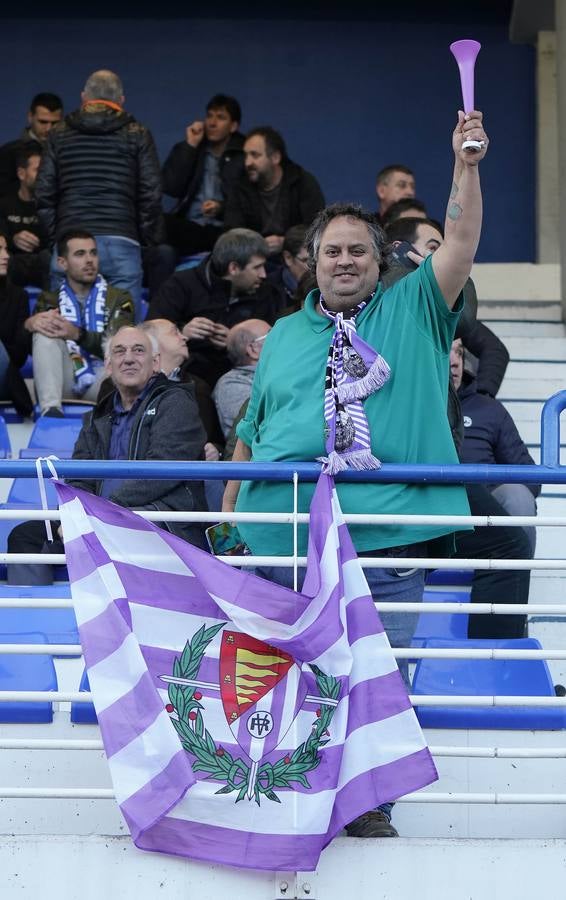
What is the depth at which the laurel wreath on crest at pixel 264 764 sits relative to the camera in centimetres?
354

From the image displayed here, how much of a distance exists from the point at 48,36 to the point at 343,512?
26.6 feet

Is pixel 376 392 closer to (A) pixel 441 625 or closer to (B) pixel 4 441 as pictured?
(A) pixel 441 625

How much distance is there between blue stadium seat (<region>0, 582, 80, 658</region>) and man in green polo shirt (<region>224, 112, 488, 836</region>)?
1.15 metres

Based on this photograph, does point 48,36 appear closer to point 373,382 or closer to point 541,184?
point 541,184

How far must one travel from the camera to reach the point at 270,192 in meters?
8.75

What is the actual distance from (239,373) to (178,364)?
10.2 inches

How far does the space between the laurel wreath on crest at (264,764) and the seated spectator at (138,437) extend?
1685 millimetres

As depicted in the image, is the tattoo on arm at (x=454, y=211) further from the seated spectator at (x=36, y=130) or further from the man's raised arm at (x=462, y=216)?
the seated spectator at (x=36, y=130)

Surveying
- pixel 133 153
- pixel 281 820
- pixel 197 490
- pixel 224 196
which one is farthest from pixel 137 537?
pixel 224 196

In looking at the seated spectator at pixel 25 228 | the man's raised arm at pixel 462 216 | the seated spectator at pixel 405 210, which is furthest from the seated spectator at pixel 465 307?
the seated spectator at pixel 25 228

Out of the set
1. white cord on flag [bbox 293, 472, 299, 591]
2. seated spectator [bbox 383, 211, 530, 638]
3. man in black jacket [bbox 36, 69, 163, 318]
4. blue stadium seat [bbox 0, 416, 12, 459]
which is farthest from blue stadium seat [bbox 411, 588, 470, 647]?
man in black jacket [bbox 36, 69, 163, 318]

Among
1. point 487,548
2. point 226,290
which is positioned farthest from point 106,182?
point 487,548

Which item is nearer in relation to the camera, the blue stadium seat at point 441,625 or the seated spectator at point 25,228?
the blue stadium seat at point 441,625

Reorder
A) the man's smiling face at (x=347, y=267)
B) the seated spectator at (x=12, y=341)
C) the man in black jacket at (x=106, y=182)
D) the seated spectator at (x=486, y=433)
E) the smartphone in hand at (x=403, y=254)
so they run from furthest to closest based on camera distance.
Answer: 1. the man in black jacket at (x=106, y=182)
2. the seated spectator at (x=12, y=341)
3. the seated spectator at (x=486, y=433)
4. the smartphone in hand at (x=403, y=254)
5. the man's smiling face at (x=347, y=267)
